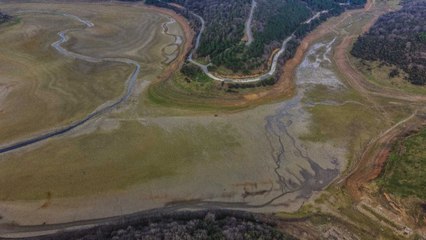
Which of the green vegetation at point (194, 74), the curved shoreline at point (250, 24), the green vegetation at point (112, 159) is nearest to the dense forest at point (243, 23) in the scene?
the curved shoreline at point (250, 24)

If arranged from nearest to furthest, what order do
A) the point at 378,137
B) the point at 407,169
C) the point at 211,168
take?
1. the point at 407,169
2. the point at 211,168
3. the point at 378,137

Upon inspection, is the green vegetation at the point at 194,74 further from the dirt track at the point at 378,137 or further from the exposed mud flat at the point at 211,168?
the dirt track at the point at 378,137

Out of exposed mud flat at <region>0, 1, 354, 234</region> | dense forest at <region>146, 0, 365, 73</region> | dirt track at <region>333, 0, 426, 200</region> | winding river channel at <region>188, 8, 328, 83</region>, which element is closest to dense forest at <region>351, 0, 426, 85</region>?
dirt track at <region>333, 0, 426, 200</region>

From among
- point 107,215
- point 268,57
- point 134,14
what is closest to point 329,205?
point 107,215

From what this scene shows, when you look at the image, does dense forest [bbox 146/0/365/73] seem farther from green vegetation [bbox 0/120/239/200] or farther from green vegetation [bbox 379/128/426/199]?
green vegetation [bbox 379/128/426/199]

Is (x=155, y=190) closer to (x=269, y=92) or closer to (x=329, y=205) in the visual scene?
(x=329, y=205)

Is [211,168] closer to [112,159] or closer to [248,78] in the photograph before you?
[112,159]

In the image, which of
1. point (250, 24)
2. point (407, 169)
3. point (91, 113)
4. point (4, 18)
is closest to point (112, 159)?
point (91, 113)
